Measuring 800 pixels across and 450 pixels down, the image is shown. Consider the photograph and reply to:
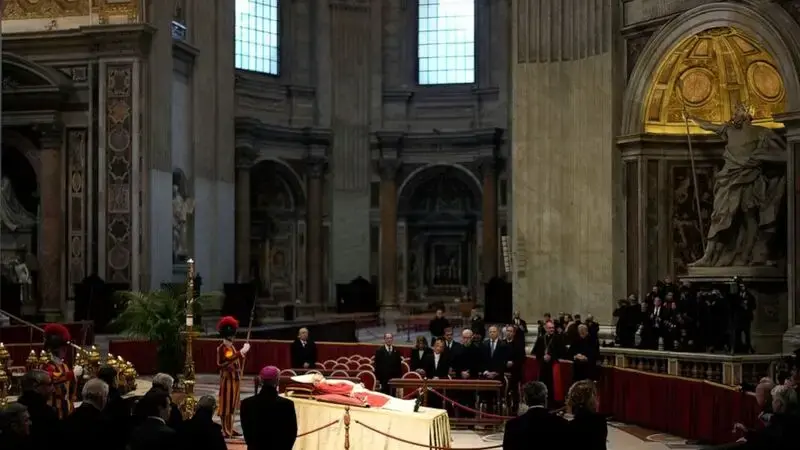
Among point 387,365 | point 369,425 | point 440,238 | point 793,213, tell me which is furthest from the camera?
point 440,238

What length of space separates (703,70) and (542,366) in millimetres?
8620

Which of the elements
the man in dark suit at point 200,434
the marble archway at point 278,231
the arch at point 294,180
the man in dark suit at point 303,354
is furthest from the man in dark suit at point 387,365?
the arch at point 294,180

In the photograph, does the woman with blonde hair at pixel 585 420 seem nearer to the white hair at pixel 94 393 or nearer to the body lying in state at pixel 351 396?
the white hair at pixel 94 393

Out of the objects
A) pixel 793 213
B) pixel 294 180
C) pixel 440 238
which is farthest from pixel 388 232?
pixel 793 213

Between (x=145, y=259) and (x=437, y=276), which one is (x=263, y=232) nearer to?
(x=437, y=276)

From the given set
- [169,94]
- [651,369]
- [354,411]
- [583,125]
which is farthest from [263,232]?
[354,411]

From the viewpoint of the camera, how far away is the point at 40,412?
8562 mm

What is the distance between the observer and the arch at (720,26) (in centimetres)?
2152

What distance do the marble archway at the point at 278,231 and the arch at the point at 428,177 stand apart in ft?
11.7

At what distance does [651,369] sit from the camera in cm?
2033

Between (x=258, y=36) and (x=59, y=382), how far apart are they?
94.5 feet

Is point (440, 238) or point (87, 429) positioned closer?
point (87, 429)

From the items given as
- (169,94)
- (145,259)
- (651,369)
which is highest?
(169,94)

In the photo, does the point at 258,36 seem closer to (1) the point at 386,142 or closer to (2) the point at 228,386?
(1) the point at 386,142
